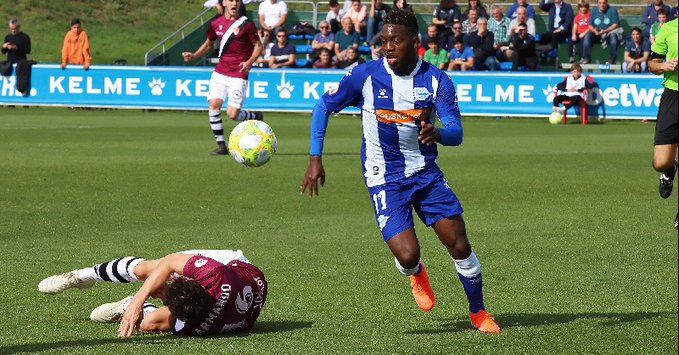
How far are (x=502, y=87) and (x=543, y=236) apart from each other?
1696 centimetres

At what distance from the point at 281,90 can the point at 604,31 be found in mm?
8341

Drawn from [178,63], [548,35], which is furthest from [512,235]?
[178,63]

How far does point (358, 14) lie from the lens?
32.6m

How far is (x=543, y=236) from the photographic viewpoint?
11117 millimetres

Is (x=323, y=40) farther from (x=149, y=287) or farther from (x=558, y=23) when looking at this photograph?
(x=149, y=287)

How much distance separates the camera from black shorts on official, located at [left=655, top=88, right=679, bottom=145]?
10.8 m

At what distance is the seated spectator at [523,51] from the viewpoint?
2961 cm

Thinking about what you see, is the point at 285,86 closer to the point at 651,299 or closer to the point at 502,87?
the point at 502,87

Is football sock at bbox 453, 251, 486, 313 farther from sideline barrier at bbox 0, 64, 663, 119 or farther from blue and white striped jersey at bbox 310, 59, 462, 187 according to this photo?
sideline barrier at bbox 0, 64, 663, 119

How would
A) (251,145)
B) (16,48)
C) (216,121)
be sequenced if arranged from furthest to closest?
(16,48) < (216,121) < (251,145)

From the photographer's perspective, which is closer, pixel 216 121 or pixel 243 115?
pixel 216 121

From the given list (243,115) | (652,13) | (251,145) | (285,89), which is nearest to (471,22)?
(652,13)

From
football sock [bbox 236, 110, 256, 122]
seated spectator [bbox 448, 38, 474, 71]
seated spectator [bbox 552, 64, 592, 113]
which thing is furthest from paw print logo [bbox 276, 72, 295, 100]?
football sock [bbox 236, 110, 256, 122]

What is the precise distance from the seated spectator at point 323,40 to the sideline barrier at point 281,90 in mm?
2415
